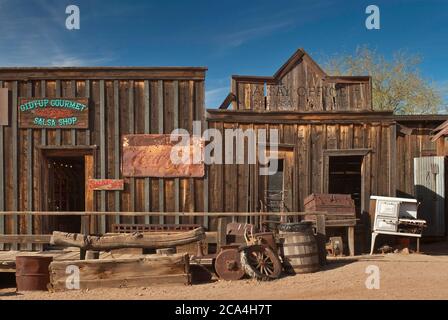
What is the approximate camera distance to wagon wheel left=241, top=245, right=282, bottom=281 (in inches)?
367

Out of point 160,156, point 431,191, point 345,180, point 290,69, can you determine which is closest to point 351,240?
point 431,191

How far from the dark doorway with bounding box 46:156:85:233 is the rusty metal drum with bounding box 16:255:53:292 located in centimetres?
499

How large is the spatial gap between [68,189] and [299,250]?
947 cm

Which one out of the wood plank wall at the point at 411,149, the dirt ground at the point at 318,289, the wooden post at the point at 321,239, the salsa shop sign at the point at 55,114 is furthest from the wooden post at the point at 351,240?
the salsa shop sign at the point at 55,114

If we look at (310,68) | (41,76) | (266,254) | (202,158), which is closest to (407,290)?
(266,254)

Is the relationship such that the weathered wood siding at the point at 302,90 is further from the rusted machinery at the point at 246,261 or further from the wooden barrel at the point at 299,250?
the rusted machinery at the point at 246,261

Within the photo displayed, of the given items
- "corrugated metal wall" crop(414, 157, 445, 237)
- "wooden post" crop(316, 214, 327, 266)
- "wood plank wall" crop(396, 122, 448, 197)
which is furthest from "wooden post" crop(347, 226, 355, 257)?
"corrugated metal wall" crop(414, 157, 445, 237)

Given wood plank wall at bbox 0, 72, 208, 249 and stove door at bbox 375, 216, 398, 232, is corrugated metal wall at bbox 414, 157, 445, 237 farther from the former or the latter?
wood plank wall at bbox 0, 72, 208, 249

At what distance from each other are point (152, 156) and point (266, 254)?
4374 millimetres

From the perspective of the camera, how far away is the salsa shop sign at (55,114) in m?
12.3

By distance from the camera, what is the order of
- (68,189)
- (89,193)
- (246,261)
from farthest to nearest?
(68,189)
(89,193)
(246,261)

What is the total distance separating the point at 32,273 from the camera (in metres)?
9.09

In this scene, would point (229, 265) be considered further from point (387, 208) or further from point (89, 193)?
point (387, 208)

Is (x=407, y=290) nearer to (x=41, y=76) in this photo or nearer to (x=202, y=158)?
(x=202, y=158)
